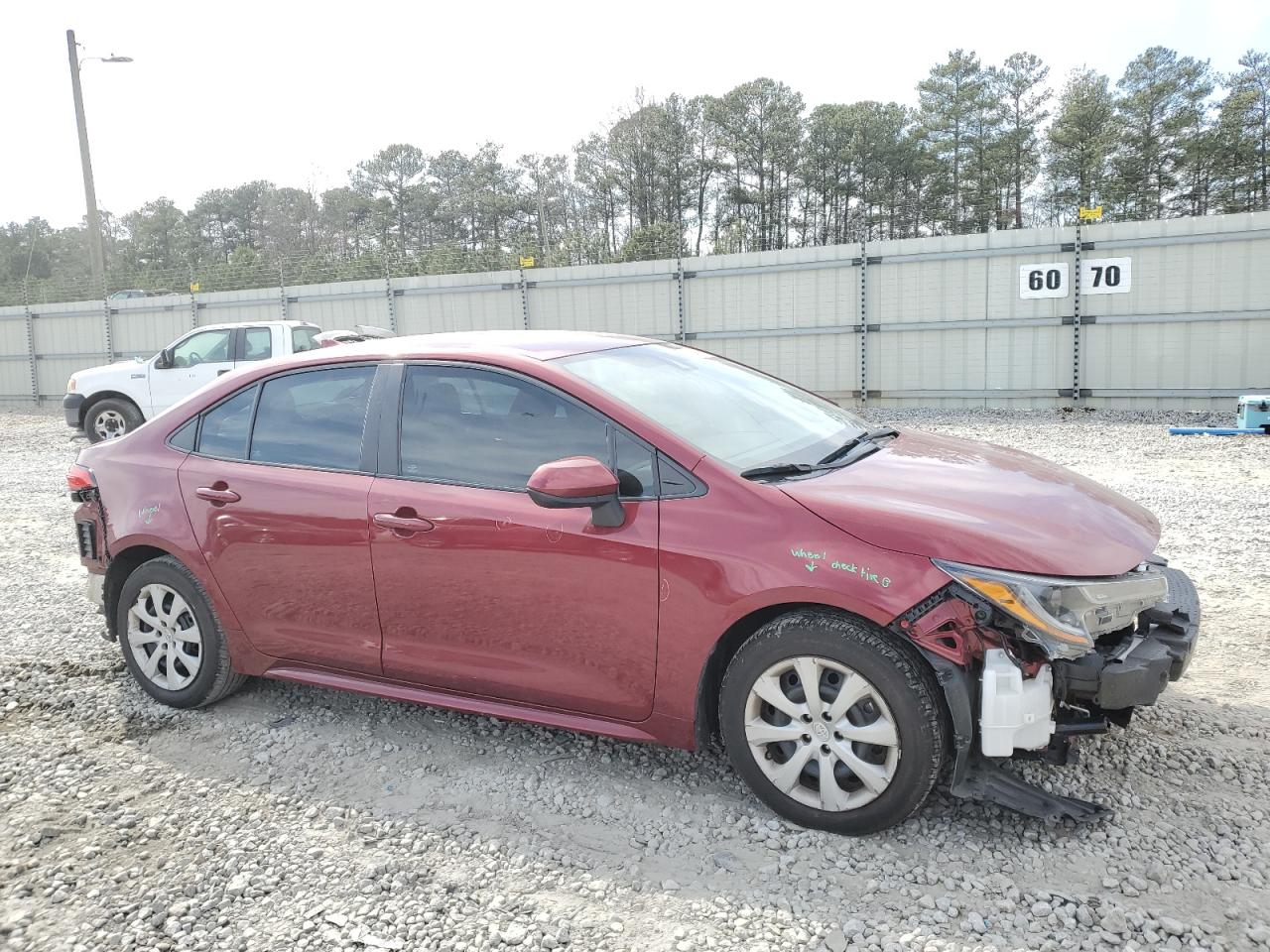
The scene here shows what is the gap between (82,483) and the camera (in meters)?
4.30

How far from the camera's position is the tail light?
14.0 feet

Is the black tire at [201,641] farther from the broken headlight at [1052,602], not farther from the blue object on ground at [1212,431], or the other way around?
the blue object on ground at [1212,431]

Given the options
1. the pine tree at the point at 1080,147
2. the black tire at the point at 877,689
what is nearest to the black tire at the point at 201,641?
the black tire at the point at 877,689

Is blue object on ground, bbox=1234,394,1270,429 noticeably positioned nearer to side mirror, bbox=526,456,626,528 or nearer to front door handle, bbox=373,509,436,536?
side mirror, bbox=526,456,626,528

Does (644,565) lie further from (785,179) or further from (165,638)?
(785,179)

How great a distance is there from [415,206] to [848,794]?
6064 centimetres

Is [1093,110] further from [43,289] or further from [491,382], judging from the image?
[491,382]

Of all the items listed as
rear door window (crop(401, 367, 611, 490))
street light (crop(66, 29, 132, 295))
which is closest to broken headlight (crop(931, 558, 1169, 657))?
rear door window (crop(401, 367, 611, 490))

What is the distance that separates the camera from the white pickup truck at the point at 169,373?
13305 millimetres

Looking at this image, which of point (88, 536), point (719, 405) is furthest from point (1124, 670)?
point (88, 536)

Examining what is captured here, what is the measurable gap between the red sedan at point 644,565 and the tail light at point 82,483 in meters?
0.02

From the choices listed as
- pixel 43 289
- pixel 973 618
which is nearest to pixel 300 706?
pixel 973 618

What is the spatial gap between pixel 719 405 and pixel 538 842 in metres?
1.66

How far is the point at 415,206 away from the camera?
5909 cm
